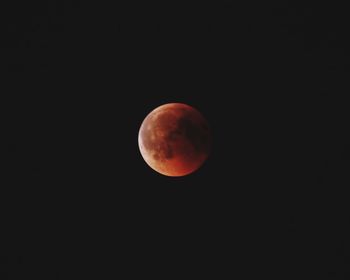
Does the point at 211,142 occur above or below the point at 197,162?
above

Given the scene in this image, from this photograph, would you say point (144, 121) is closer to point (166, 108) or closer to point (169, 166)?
point (166, 108)

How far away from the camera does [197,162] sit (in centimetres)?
461

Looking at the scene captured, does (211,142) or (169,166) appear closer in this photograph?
(169,166)

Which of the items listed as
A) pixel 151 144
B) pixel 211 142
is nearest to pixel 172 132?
pixel 151 144

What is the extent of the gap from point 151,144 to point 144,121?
38cm

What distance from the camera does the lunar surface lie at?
443 centimetres

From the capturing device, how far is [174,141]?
4.42 m

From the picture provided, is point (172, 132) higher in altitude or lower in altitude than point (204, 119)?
lower

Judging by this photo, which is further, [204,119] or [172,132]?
[204,119]

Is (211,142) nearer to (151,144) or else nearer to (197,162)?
(197,162)

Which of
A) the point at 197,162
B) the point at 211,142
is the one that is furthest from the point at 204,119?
the point at 197,162

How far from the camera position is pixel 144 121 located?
476 cm

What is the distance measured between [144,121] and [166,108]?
0.31m

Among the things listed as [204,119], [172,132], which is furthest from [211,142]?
[172,132]
